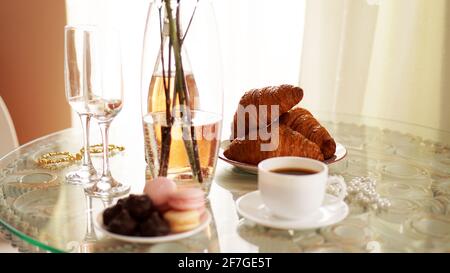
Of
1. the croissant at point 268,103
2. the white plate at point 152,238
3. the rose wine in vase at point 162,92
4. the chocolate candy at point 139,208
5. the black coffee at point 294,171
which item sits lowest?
the white plate at point 152,238

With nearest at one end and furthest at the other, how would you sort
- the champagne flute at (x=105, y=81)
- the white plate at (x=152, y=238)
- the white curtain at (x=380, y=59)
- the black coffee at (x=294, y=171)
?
the white plate at (x=152, y=238)
the black coffee at (x=294, y=171)
the champagne flute at (x=105, y=81)
the white curtain at (x=380, y=59)

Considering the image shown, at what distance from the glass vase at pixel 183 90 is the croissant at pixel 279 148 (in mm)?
97

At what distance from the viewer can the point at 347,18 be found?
6.52 ft

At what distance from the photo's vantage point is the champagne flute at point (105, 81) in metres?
1.06

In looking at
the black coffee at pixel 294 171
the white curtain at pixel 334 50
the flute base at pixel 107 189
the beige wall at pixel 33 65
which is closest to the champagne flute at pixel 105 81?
the flute base at pixel 107 189

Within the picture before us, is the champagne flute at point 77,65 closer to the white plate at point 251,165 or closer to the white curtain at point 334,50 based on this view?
the white plate at point 251,165

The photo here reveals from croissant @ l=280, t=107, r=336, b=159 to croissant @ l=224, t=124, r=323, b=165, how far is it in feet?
0.13

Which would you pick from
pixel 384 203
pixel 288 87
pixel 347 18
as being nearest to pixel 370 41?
pixel 347 18

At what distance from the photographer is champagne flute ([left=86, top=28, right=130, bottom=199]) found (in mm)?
1063

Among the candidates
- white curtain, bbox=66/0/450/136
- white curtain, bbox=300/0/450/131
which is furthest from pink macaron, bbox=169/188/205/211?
white curtain, bbox=300/0/450/131

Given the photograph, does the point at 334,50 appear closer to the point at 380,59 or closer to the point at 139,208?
the point at 380,59

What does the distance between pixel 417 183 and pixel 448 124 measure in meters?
0.79

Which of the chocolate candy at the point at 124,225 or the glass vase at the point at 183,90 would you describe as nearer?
the chocolate candy at the point at 124,225

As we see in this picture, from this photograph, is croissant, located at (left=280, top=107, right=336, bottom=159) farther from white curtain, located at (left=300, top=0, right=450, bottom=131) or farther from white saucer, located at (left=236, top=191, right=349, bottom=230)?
white curtain, located at (left=300, top=0, right=450, bottom=131)
